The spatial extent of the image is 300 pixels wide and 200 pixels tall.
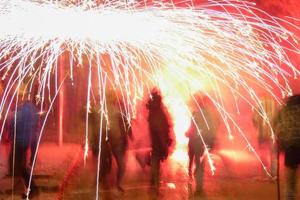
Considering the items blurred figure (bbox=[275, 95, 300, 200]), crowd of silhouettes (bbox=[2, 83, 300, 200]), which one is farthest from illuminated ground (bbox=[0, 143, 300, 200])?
blurred figure (bbox=[275, 95, 300, 200])

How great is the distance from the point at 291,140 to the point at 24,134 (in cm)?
437

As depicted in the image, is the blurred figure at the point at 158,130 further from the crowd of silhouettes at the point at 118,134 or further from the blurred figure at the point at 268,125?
the blurred figure at the point at 268,125

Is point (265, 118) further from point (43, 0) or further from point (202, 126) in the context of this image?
point (43, 0)

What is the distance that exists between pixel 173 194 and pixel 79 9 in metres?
3.40

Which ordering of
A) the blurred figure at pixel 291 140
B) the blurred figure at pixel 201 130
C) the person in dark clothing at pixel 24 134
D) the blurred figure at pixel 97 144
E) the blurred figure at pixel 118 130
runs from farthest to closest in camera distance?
1. the blurred figure at pixel 201 130
2. the person in dark clothing at pixel 24 134
3. the blurred figure at pixel 118 130
4. the blurred figure at pixel 97 144
5. the blurred figure at pixel 291 140

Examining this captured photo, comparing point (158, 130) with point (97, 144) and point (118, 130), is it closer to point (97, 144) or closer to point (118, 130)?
point (118, 130)

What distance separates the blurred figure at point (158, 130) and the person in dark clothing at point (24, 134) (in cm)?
190

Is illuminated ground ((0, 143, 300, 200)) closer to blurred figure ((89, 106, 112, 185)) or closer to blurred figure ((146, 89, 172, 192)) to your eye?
blurred figure ((89, 106, 112, 185))

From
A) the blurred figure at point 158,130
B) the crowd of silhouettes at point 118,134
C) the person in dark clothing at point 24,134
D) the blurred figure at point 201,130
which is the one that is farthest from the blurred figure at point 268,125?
the person in dark clothing at point 24,134

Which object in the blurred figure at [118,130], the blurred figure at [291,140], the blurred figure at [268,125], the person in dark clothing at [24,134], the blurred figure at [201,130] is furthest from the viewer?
the blurred figure at [268,125]

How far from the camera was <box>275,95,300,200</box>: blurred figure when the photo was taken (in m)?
7.49

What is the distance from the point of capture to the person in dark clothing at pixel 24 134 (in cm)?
964

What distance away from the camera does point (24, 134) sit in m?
9.66

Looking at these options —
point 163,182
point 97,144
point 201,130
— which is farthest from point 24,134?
point 201,130
